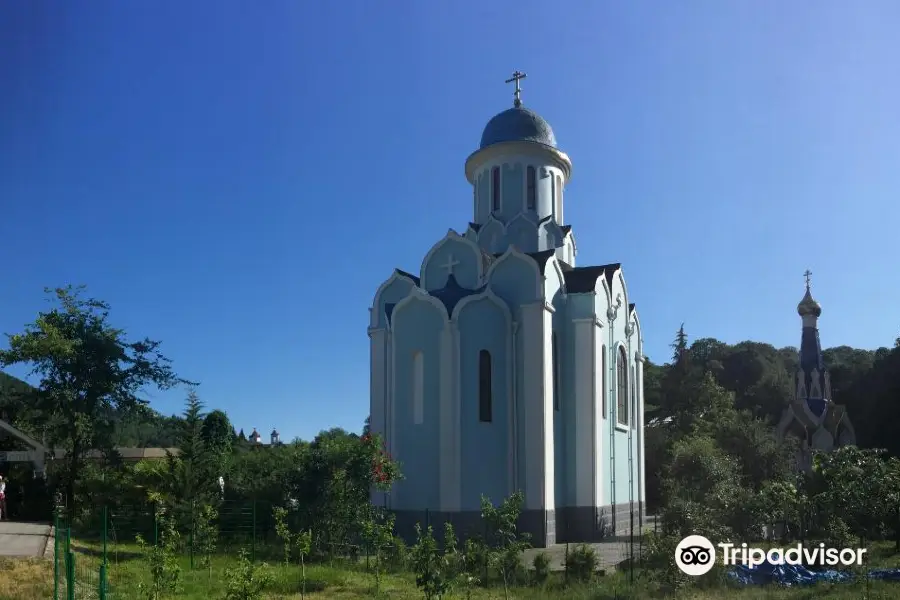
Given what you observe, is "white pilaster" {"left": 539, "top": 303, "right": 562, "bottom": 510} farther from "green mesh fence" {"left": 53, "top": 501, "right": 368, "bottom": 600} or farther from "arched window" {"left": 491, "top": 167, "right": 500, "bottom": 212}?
"arched window" {"left": 491, "top": 167, "right": 500, "bottom": 212}

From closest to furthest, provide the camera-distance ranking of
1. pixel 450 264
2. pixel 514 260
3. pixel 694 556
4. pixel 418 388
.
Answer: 1. pixel 694 556
2. pixel 418 388
3. pixel 514 260
4. pixel 450 264

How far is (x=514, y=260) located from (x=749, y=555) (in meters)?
10.2

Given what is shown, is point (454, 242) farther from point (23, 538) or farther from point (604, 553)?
point (23, 538)

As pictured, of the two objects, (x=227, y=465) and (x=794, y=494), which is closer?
(x=794, y=494)

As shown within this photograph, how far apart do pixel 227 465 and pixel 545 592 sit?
43.7ft

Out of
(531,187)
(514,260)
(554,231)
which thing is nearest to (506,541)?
(514,260)

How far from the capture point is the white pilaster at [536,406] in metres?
20.2

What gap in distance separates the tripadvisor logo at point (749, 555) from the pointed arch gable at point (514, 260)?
8770 mm

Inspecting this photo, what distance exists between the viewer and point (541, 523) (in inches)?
782

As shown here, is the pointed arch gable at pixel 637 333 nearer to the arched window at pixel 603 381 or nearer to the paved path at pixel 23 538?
the arched window at pixel 603 381

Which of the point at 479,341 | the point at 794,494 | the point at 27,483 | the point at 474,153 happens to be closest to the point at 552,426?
the point at 479,341

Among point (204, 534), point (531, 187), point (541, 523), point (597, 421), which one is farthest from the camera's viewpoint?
point (531, 187)

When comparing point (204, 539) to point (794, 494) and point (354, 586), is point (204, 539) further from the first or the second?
point (794, 494)

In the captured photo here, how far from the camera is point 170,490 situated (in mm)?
19844
